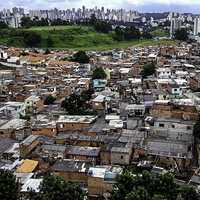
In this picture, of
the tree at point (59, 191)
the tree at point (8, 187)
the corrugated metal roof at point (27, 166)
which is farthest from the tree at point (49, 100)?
the tree at point (59, 191)

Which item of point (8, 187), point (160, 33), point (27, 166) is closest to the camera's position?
point (8, 187)

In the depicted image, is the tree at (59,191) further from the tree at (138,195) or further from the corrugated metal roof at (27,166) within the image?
the corrugated metal roof at (27,166)

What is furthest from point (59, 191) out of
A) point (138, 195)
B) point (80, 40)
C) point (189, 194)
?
point (80, 40)

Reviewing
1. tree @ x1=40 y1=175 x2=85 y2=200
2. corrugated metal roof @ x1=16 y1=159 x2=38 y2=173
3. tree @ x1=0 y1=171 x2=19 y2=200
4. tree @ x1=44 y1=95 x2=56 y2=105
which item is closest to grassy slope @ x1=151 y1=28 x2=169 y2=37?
tree @ x1=44 y1=95 x2=56 y2=105

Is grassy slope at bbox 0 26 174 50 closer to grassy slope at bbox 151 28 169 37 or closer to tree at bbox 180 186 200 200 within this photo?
grassy slope at bbox 151 28 169 37

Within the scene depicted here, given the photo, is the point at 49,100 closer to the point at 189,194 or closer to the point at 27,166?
the point at 27,166

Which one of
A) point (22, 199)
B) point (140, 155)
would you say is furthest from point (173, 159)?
point (22, 199)
